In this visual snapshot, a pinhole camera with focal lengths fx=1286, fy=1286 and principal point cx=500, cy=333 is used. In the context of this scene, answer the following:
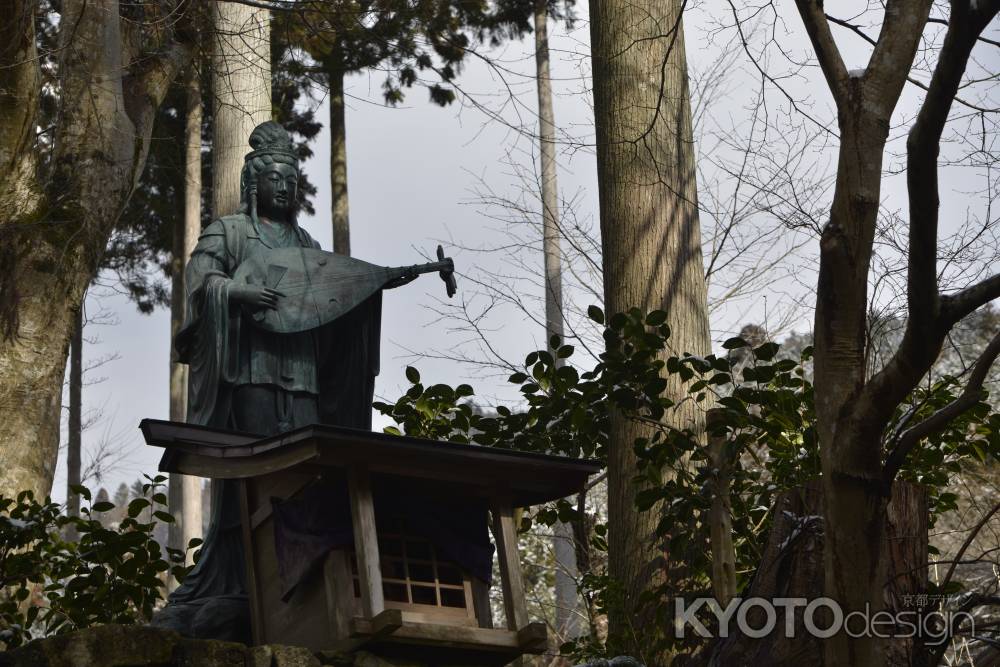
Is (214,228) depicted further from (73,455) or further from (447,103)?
(73,455)

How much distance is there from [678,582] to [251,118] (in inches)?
202

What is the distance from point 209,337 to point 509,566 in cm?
173

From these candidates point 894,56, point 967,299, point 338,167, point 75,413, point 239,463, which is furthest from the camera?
point 75,413

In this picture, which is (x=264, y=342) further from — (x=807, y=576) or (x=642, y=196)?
(x=642, y=196)

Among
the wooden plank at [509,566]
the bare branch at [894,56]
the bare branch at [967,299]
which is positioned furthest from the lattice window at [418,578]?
the bare branch at [894,56]

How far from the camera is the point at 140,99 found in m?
10.4

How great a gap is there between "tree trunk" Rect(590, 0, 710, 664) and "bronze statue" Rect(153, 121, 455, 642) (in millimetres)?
1711

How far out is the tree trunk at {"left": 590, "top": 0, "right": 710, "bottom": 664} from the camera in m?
7.22

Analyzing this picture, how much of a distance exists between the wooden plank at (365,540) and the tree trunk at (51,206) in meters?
4.06

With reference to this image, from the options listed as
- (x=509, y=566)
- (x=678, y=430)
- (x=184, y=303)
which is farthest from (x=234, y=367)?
(x=184, y=303)

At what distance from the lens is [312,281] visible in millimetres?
5953

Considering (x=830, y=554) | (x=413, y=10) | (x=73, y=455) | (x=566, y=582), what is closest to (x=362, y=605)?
(x=830, y=554)

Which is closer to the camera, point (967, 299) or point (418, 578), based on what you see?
point (967, 299)

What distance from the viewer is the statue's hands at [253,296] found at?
5.78m
